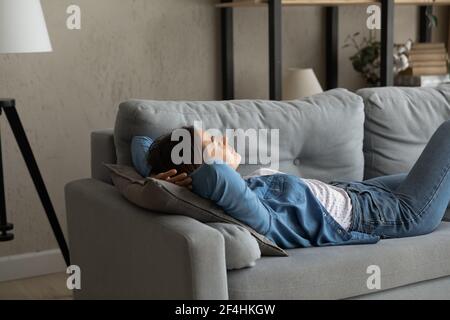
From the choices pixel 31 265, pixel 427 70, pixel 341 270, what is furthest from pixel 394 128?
pixel 31 265

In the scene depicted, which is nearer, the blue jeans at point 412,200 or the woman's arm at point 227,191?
the woman's arm at point 227,191

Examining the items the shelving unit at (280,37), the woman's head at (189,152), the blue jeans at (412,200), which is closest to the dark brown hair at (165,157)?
Result: the woman's head at (189,152)

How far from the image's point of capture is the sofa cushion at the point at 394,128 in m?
2.81

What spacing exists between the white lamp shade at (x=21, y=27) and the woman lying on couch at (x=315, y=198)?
847 mm

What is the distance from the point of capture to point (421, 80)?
3.84 meters

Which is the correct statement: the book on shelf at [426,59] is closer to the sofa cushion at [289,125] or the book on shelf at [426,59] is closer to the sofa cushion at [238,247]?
the sofa cushion at [289,125]

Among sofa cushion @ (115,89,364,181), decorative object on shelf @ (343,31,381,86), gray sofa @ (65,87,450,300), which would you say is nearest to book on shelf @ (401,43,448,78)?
decorative object on shelf @ (343,31,381,86)

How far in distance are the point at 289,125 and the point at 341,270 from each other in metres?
0.72

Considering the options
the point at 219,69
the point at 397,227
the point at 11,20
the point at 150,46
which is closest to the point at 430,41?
the point at 219,69

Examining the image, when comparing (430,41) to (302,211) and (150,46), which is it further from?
(302,211)

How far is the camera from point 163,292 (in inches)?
76.7

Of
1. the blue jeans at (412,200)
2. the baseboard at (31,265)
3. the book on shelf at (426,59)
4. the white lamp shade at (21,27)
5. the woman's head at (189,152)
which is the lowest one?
the baseboard at (31,265)

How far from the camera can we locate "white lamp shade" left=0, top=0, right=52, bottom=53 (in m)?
2.68

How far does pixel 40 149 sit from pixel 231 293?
1758mm
